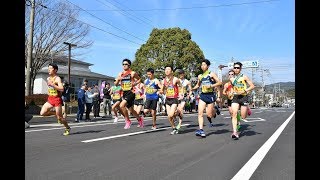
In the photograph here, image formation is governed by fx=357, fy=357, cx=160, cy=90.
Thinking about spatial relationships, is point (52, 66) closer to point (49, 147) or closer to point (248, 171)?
point (49, 147)

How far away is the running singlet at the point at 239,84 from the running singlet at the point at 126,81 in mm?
3575

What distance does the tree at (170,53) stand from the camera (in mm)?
46906

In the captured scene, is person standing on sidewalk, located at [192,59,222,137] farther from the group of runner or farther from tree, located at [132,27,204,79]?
tree, located at [132,27,204,79]

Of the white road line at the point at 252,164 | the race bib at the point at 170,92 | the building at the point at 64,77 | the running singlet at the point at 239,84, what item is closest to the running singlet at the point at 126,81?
the race bib at the point at 170,92

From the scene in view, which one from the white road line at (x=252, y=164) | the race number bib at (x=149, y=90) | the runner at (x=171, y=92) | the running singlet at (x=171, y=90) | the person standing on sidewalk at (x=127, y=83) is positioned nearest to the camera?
the white road line at (x=252, y=164)

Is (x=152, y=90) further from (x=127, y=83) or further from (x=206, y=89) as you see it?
(x=206, y=89)

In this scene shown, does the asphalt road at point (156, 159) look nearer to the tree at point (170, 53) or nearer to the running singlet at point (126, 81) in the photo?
the running singlet at point (126, 81)

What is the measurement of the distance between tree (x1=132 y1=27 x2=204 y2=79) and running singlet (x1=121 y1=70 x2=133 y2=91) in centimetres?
3475

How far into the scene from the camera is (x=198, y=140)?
8.89m

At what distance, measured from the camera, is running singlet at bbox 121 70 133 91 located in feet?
38.3

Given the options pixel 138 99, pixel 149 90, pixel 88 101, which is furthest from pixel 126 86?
pixel 88 101
